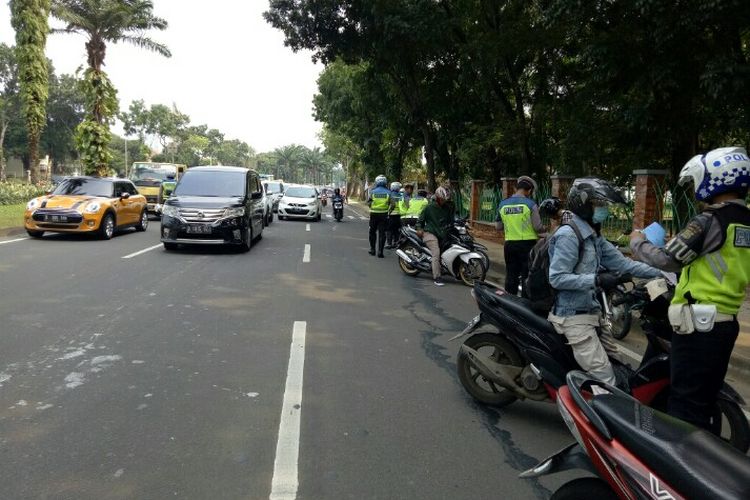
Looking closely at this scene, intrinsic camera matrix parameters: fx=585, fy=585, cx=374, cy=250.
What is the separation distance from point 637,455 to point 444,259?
26.7 feet

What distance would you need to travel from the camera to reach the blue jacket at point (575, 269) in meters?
3.61

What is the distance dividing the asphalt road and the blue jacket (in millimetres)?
903

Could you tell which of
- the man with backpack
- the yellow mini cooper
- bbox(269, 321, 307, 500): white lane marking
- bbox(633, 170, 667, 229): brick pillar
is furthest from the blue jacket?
the yellow mini cooper

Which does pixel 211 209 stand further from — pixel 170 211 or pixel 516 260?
pixel 516 260

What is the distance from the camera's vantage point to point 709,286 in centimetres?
285

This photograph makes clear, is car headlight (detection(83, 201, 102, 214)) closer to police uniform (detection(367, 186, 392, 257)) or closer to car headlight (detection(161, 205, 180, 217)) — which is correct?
car headlight (detection(161, 205, 180, 217))

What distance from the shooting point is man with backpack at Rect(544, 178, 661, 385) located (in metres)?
3.61

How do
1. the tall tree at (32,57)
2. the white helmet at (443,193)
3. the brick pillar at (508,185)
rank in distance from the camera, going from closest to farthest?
1. the white helmet at (443,193)
2. the brick pillar at (508,185)
3. the tall tree at (32,57)

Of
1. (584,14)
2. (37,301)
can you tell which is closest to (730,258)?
(37,301)

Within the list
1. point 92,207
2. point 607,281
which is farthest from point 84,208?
point 607,281

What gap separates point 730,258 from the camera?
280 centimetres

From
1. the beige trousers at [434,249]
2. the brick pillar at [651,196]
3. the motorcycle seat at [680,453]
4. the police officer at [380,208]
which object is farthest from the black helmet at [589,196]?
the police officer at [380,208]

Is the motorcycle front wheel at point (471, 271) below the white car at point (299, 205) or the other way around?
below

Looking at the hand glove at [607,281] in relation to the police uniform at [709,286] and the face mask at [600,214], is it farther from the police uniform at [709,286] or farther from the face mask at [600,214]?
the police uniform at [709,286]
